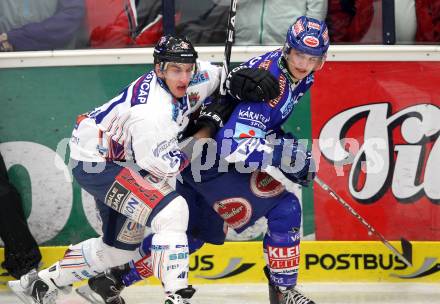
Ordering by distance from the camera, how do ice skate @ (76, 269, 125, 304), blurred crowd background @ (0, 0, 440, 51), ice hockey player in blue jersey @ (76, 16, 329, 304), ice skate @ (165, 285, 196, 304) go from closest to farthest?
ice skate @ (165, 285, 196, 304)
ice hockey player in blue jersey @ (76, 16, 329, 304)
ice skate @ (76, 269, 125, 304)
blurred crowd background @ (0, 0, 440, 51)

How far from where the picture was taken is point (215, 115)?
17.1ft

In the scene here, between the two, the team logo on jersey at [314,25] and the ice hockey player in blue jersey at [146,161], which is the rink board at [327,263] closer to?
the ice hockey player in blue jersey at [146,161]

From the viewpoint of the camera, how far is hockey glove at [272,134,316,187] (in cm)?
509

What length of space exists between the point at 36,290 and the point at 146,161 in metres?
1.00

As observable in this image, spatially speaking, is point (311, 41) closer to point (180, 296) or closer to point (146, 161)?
point (146, 161)

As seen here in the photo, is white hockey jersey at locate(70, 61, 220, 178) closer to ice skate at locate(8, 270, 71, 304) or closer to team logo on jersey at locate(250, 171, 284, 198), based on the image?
team logo on jersey at locate(250, 171, 284, 198)

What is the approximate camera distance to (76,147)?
5188 mm

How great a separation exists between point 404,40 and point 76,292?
2.13 m

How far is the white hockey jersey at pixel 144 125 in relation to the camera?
16.0 feet

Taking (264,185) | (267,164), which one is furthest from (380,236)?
(267,164)

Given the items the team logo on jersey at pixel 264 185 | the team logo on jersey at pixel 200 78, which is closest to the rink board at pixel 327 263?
the team logo on jersey at pixel 264 185

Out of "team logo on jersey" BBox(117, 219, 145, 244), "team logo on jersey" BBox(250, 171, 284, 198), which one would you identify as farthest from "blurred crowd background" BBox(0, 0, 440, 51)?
"team logo on jersey" BBox(117, 219, 145, 244)

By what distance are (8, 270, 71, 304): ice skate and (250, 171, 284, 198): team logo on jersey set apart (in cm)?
105

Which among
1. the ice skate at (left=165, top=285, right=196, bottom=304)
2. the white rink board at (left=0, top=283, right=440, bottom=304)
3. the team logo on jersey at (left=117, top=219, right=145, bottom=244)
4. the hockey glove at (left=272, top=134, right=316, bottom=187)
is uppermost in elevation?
the hockey glove at (left=272, top=134, right=316, bottom=187)
